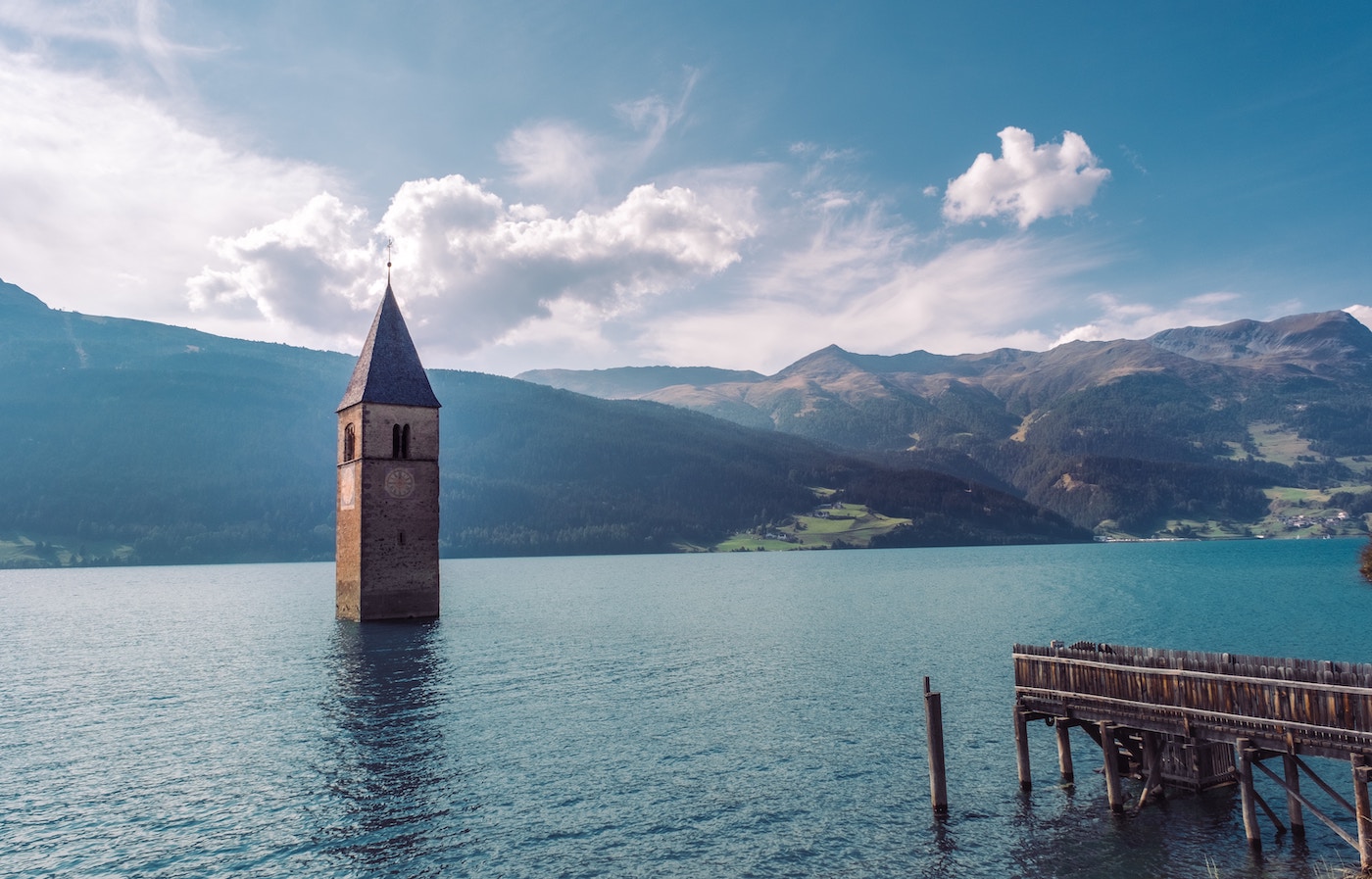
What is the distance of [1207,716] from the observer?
85.6 feet

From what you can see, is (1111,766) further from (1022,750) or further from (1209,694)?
(1209,694)

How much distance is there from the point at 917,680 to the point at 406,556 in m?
43.0

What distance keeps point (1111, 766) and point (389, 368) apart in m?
64.0

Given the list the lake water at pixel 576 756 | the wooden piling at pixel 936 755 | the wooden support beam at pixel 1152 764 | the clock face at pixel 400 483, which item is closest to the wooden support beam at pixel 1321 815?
the lake water at pixel 576 756

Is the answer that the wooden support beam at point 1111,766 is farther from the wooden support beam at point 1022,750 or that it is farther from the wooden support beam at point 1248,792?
the wooden support beam at point 1248,792

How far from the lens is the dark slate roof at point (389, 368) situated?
240 ft

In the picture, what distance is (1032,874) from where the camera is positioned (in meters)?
23.8

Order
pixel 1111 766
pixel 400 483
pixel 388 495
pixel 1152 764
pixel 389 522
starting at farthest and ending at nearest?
1. pixel 400 483
2. pixel 388 495
3. pixel 389 522
4. pixel 1152 764
5. pixel 1111 766

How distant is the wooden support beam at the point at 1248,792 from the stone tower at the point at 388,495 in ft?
199

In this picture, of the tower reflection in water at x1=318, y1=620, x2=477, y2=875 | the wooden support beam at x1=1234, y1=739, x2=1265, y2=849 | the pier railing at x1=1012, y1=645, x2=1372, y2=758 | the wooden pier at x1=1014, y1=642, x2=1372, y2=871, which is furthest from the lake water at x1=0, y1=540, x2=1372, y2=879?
the pier railing at x1=1012, y1=645, x2=1372, y2=758

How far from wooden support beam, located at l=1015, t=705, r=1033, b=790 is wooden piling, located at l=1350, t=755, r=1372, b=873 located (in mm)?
9730

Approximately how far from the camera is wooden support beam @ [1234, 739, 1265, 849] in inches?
990

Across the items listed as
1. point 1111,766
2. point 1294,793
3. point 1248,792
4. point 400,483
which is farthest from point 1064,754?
point 400,483

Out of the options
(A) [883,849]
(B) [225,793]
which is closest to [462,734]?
(B) [225,793]
